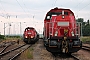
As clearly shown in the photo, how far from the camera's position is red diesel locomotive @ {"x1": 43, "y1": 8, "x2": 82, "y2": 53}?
12.4m

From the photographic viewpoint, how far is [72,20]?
13.9 metres

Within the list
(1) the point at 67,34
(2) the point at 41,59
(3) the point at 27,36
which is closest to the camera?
(2) the point at 41,59

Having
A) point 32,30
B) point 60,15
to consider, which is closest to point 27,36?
point 32,30

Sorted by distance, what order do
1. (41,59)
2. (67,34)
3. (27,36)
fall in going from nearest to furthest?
(41,59) < (67,34) < (27,36)

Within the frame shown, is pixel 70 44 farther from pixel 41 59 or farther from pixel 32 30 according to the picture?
pixel 32 30

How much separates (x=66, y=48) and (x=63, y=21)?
2.18 meters

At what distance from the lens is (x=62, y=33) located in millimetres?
13469

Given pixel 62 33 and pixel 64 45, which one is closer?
pixel 64 45

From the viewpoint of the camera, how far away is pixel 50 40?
12.5 m

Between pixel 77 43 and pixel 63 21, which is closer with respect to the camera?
pixel 77 43

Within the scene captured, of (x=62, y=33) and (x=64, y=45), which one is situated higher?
(x=62, y=33)

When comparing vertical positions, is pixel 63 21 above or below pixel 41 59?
above

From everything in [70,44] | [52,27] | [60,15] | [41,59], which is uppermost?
[60,15]

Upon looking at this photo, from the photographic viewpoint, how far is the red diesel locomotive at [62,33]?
1239 cm
